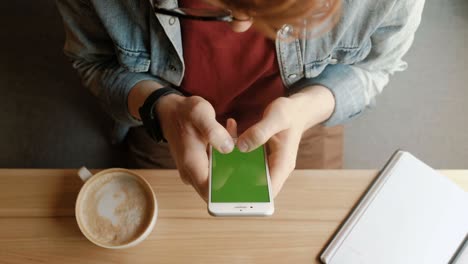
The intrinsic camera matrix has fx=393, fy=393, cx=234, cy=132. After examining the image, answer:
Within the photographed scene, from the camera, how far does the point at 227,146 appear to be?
483 millimetres

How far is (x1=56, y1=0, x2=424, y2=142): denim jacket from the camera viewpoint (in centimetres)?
58

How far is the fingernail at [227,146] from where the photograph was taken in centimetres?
48

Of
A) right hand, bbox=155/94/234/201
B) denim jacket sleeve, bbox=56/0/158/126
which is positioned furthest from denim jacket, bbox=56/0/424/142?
right hand, bbox=155/94/234/201

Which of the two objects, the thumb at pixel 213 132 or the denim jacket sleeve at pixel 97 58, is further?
the denim jacket sleeve at pixel 97 58

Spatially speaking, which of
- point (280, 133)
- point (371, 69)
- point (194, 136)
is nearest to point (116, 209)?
point (194, 136)

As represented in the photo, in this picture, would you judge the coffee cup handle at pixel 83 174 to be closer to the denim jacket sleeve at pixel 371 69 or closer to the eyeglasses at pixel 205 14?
the eyeglasses at pixel 205 14

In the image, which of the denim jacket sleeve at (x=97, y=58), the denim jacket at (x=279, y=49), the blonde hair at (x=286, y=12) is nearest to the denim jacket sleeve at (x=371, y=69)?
the denim jacket at (x=279, y=49)

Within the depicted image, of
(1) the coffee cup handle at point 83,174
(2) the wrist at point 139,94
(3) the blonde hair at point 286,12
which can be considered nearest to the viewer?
(3) the blonde hair at point 286,12

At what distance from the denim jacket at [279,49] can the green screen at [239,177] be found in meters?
0.17

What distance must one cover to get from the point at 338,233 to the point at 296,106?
185mm

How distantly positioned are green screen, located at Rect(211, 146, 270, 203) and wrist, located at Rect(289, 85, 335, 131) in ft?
0.33

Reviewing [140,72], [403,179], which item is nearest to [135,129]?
[140,72]

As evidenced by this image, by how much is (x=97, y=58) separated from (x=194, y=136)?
304mm

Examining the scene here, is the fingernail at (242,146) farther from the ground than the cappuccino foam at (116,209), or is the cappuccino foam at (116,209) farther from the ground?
the fingernail at (242,146)
